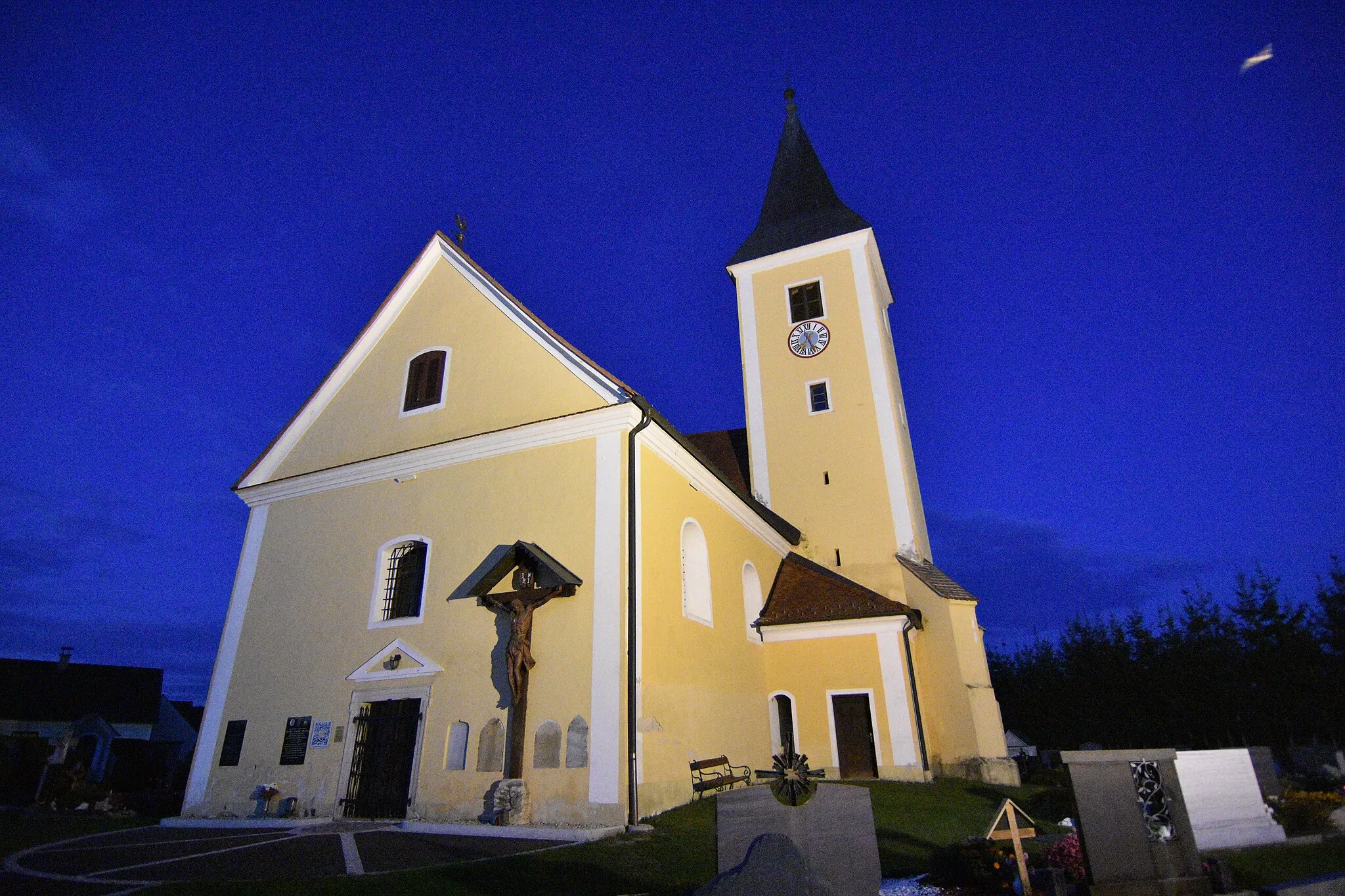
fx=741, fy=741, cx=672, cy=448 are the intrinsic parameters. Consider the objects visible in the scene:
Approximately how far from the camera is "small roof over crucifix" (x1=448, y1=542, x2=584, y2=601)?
36.3ft

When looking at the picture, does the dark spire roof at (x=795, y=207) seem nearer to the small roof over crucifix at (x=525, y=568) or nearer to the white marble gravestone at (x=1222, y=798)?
the small roof over crucifix at (x=525, y=568)

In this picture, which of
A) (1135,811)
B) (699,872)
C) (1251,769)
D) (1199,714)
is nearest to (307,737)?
(699,872)

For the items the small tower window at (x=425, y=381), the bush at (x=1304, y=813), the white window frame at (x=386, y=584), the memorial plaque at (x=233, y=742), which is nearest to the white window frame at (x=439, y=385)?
the small tower window at (x=425, y=381)

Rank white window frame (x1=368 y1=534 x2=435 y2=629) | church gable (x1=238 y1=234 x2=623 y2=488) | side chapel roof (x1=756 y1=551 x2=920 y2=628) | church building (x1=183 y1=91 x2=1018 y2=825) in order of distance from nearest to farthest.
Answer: church building (x1=183 y1=91 x2=1018 y2=825) → white window frame (x1=368 y1=534 x2=435 y2=629) → church gable (x1=238 y1=234 x2=623 y2=488) → side chapel roof (x1=756 y1=551 x2=920 y2=628)

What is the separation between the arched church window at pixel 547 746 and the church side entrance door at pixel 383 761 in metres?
2.23

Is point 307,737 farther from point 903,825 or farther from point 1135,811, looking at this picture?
point 1135,811

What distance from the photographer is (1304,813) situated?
27.8ft

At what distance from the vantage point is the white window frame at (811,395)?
69.3ft

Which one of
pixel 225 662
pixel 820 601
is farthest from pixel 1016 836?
pixel 225 662

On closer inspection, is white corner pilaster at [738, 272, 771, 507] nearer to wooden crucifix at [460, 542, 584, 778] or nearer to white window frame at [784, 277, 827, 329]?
white window frame at [784, 277, 827, 329]

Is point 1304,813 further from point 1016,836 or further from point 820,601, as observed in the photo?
point 820,601

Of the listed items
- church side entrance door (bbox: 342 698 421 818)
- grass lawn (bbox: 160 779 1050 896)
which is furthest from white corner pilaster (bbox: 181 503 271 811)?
grass lawn (bbox: 160 779 1050 896)

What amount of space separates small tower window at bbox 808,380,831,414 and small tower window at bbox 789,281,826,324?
222 cm

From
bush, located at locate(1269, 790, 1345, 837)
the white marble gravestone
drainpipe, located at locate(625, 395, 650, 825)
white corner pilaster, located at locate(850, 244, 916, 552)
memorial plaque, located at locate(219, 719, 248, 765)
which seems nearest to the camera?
the white marble gravestone
